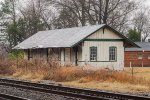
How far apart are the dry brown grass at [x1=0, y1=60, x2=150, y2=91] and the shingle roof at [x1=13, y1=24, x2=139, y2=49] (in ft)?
17.0

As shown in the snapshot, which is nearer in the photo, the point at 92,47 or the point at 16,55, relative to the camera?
the point at 92,47

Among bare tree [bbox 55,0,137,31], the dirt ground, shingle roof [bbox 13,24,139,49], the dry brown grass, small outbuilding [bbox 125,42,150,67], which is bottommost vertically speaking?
the dirt ground

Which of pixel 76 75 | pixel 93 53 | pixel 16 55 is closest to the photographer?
pixel 76 75

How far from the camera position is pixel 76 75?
27.0 meters

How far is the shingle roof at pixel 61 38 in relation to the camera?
3781 centimetres

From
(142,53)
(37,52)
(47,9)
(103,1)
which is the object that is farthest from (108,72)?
(47,9)

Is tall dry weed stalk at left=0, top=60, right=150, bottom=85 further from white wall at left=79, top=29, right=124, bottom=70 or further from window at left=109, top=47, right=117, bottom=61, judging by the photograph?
window at left=109, top=47, right=117, bottom=61

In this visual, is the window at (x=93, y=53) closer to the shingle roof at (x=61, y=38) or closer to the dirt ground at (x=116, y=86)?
the shingle roof at (x=61, y=38)

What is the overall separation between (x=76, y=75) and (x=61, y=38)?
560 inches

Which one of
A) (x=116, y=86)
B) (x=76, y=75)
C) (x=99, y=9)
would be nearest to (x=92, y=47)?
(x=76, y=75)

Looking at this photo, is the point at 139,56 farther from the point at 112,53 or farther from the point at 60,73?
the point at 60,73

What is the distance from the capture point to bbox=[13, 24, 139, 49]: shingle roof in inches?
1489

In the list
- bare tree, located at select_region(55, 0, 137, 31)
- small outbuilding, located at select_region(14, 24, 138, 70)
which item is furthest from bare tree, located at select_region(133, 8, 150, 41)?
small outbuilding, located at select_region(14, 24, 138, 70)

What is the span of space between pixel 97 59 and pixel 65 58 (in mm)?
2901
